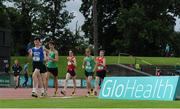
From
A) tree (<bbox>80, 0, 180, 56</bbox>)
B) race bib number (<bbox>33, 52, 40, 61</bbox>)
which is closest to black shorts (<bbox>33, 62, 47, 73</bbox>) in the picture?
race bib number (<bbox>33, 52, 40, 61</bbox>)

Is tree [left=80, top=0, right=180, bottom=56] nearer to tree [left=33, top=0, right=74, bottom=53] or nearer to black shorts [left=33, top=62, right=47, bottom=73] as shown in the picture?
tree [left=33, top=0, right=74, bottom=53]

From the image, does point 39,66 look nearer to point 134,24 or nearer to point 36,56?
point 36,56

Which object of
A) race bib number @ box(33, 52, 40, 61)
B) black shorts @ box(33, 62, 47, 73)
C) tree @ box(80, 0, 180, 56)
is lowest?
black shorts @ box(33, 62, 47, 73)

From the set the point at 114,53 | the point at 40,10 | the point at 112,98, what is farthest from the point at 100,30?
the point at 112,98

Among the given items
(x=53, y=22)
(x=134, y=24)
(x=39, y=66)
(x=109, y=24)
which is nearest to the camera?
(x=39, y=66)

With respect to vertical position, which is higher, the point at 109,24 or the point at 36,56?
the point at 109,24

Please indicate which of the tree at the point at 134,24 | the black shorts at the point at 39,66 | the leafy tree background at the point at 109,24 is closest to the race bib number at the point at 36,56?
the black shorts at the point at 39,66

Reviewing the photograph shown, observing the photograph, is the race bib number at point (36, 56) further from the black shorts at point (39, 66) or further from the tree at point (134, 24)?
the tree at point (134, 24)

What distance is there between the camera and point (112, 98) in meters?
19.4

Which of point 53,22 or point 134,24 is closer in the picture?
point 134,24

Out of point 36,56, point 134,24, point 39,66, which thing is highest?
point 134,24

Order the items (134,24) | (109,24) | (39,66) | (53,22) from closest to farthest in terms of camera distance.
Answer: (39,66) < (134,24) < (109,24) < (53,22)

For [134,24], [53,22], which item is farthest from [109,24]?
[53,22]

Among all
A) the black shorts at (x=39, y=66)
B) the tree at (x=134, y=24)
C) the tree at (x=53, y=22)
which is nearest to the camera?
the black shorts at (x=39, y=66)
